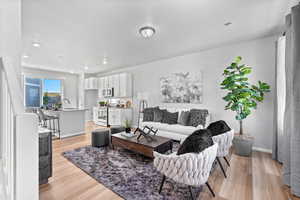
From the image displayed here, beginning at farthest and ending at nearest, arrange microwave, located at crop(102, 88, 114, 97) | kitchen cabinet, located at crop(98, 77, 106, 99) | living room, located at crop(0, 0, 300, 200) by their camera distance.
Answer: kitchen cabinet, located at crop(98, 77, 106, 99) < microwave, located at crop(102, 88, 114, 97) < living room, located at crop(0, 0, 300, 200)

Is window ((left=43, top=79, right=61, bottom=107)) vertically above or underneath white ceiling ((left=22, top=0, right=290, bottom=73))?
underneath

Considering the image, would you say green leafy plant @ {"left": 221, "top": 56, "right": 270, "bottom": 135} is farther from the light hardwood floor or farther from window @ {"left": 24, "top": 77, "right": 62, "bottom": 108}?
window @ {"left": 24, "top": 77, "right": 62, "bottom": 108}

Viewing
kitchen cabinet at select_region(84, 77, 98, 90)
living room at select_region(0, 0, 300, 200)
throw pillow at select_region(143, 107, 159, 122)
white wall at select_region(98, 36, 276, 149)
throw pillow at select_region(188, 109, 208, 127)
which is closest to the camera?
living room at select_region(0, 0, 300, 200)

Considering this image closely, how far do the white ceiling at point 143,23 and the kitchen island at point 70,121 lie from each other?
1.94m

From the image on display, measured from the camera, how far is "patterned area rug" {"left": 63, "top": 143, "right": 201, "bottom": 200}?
6.34 feet

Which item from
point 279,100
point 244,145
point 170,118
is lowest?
point 244,145

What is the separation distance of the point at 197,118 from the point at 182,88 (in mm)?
1241

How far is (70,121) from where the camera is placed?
4730 mm

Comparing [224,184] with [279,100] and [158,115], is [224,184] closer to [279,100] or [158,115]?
[279,100]

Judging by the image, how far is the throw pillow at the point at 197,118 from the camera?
3871 millimetres

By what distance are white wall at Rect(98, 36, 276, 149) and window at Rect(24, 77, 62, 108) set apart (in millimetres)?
4749

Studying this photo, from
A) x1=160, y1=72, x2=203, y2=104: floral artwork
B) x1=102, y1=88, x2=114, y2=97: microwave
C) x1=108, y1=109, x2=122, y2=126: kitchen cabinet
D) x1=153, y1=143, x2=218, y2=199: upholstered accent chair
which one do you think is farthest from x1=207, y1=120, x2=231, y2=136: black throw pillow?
x1=102, y1=88, x2=114, y2=97: microwave

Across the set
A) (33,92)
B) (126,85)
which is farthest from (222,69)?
(33,92)

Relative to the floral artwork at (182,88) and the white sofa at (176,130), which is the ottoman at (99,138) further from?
the floral artwork at (182,88)
